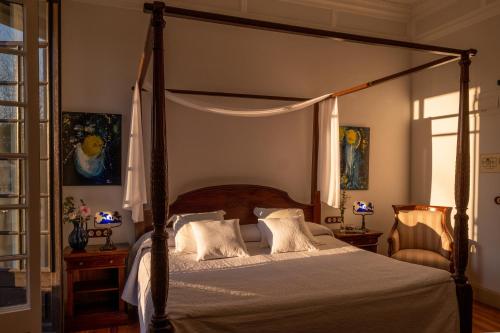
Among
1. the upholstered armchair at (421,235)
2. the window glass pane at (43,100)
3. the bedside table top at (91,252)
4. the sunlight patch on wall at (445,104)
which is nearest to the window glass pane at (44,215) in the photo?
the bedside table top at (91,252)

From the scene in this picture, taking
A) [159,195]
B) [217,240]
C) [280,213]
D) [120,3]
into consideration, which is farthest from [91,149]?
[159,195]

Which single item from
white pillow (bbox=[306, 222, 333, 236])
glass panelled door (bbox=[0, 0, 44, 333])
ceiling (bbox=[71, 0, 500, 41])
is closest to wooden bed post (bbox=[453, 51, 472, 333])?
white pillow (bbox=[306, 222, 333, 236])

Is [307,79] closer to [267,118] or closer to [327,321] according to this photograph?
[267,118]

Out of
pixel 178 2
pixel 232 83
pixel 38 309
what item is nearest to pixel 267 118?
pixel 232 83

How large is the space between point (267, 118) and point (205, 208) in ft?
4.53

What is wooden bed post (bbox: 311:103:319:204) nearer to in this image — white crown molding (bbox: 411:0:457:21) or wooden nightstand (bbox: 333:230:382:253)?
wooden nightstand (bbox: 333:230:382:253)

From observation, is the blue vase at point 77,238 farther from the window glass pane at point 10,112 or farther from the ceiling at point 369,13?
the ceiling at point 369,13

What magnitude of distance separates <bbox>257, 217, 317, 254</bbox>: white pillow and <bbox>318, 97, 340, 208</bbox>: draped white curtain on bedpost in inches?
30.8

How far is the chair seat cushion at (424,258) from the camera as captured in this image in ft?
14.2

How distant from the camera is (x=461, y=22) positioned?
15.8ft

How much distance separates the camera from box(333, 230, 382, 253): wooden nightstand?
4.77m

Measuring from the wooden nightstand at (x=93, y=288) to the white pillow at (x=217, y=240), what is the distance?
2.72ft

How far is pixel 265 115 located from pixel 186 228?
147cm

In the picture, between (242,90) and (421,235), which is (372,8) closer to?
(242,90)
